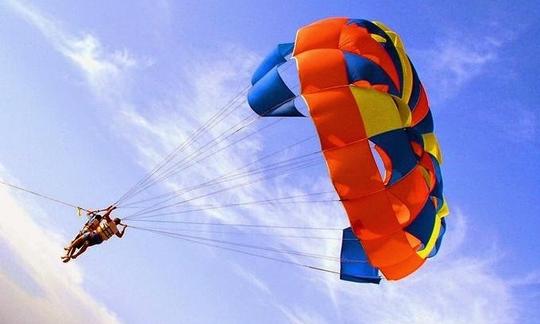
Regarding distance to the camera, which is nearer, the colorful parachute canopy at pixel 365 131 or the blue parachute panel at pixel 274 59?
the colorful parachute canopy at pixel 365 131

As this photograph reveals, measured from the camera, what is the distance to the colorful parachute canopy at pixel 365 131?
1234 cm

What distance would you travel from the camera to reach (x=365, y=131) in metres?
12.4

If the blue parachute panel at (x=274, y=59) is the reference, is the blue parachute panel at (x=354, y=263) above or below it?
below

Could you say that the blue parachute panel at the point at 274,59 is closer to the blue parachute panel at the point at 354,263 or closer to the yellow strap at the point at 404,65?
the yellow strap at the point at 404,65

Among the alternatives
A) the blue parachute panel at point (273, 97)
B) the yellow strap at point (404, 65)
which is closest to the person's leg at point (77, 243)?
the blue parachute panel at point (273, 97)

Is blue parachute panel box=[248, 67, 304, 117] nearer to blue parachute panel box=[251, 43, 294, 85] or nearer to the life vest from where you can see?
blue parachute panel box=[251, 43, 294, 85]

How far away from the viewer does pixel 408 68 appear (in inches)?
555

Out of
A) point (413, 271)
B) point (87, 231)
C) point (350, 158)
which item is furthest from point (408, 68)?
point (87, 231)

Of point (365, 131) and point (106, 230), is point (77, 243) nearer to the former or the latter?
point (106, 230)

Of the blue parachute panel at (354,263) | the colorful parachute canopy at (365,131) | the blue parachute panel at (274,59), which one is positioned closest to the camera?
the colorful parachute canopy at (365,131)

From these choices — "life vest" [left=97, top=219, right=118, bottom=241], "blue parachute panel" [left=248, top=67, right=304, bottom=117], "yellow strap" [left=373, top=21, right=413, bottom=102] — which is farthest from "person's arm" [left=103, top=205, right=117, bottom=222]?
"yellow strap" [left=373, top=21, right=413, bottom=102]

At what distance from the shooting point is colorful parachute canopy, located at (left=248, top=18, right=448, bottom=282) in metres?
12.3

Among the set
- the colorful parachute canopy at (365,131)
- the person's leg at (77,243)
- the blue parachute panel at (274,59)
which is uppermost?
the blue parachute panel at (274,59)

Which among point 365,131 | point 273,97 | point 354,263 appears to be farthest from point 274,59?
point 354,263
